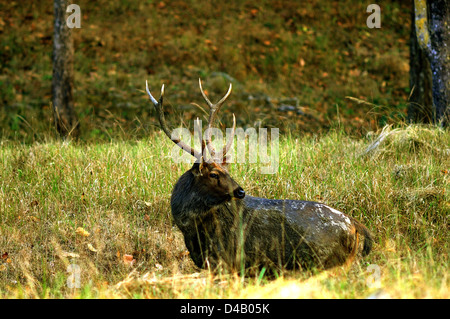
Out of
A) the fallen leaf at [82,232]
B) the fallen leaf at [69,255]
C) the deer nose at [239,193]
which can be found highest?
the deer nose at [239,193]

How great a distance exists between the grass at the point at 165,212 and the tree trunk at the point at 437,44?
2.56 feet

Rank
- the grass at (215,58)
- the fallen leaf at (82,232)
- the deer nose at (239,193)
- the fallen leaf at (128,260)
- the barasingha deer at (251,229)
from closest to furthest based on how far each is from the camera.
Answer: the deer nose at (239,193) → the barasingha deer at (251,229) → the fallen leaf at (128,260) → the fallen leaf at (82,232) → the grass at (215,58)

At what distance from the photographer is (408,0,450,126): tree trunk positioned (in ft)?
25.2

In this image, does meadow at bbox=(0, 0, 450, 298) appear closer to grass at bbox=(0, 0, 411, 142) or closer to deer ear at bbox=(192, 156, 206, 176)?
grass at bbox=(0, 0, 411, 142)

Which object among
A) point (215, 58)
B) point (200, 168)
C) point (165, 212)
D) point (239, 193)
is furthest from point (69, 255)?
point (215, 58)

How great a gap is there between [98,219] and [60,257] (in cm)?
84

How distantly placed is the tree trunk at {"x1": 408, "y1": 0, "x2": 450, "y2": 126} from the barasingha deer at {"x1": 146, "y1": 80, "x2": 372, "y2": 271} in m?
4.19

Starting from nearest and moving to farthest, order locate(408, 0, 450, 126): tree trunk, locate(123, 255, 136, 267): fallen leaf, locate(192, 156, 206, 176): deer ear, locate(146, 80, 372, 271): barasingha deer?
locate(146, 80, 372, 271): barasingha deer → locate(192, 156, 206, 176): deer ear → locate(123, 255, 136, 267): fallen leaf → locate(408, 0, 450, 126): tree trunk

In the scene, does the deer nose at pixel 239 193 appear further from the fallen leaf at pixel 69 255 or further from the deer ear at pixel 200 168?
the fallen leaf at pixel 69 255

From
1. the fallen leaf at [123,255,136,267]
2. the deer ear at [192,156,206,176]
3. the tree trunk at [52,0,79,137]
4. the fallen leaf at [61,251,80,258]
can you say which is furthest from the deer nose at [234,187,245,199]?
the tree trunk at [52,0,79,137]

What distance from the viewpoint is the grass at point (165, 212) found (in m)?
4.02

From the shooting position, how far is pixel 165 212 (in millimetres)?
5922

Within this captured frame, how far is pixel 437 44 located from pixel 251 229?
5.31 metres

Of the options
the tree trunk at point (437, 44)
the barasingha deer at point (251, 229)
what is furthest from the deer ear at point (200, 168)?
the tree trunk at point (437, 44)
